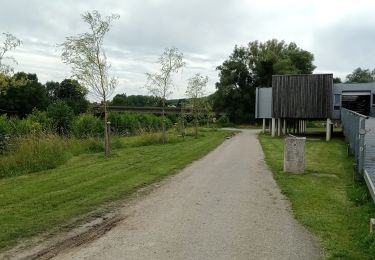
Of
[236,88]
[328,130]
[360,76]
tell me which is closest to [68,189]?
[328,130]

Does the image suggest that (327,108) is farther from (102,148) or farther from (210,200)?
(210,200)

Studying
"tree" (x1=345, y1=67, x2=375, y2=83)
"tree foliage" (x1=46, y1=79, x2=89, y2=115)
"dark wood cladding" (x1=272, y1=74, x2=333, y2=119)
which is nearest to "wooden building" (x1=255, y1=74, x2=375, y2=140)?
"dark wood cladding" (x1=272, y1=74, x2=333, y2=119)

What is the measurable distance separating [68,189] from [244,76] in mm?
73920

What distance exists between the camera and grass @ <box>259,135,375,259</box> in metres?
6.66

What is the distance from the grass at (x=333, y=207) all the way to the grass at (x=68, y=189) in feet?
12.6

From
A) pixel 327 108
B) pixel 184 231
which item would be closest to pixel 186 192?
pixel 184 231

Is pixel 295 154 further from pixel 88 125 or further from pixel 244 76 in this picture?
pixel 244 76

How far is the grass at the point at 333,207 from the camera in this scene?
6.66 m

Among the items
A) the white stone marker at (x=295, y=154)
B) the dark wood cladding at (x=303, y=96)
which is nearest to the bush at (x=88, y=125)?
the dark wood cladding at (x=303, y=96)

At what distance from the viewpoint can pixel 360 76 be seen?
428ft

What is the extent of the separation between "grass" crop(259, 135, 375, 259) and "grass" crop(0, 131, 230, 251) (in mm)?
3842

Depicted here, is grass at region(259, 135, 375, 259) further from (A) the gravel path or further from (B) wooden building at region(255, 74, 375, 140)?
(B) wooden building at region(255, 74, 375, 140)

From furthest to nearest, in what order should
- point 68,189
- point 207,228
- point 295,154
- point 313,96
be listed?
point 313,96, point 295,154, point 68,189, point 207,228

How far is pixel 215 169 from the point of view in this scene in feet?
51.4
